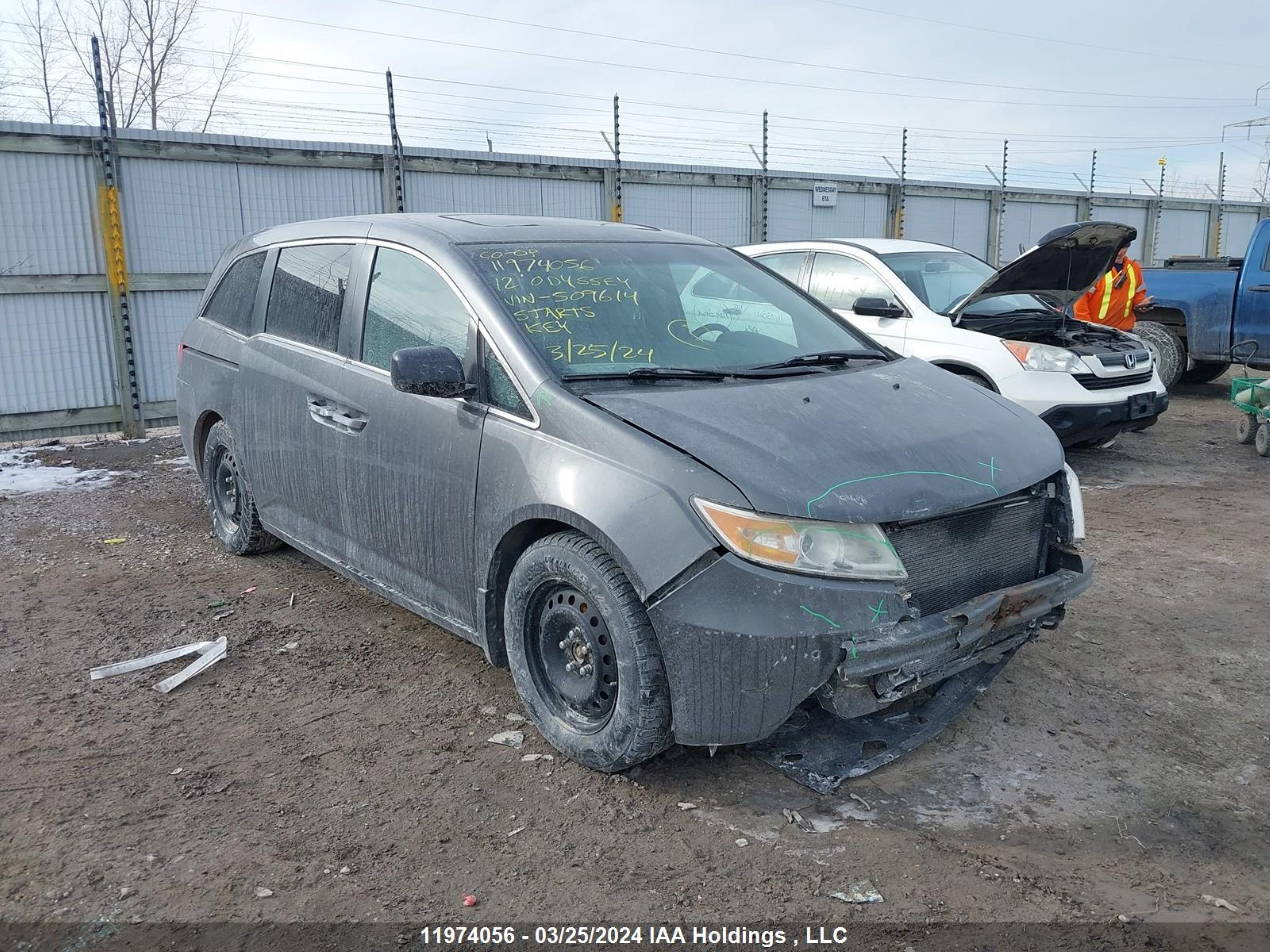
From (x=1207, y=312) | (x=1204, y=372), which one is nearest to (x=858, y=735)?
(x=1207, y=312)

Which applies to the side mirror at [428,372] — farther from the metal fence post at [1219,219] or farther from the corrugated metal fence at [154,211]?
the metal fence post at [1219,219]

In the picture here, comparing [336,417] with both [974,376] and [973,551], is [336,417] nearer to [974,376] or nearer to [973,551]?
[973,551]

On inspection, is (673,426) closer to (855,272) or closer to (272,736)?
(272,736)

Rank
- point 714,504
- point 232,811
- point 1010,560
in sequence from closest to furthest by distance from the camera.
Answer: point 714,504, point 232,811, point 1010,560

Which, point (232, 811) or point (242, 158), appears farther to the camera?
point (242, 158)

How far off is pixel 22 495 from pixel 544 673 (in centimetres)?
553

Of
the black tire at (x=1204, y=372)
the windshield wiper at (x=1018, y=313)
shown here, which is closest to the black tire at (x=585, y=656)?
the windshield wiper at (x=1018, y=313)

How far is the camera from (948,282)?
828 centimetres

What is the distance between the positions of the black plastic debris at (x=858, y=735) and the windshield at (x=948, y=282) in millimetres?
4816

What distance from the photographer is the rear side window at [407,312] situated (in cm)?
373

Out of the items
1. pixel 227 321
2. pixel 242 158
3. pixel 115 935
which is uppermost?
pixel 242 158

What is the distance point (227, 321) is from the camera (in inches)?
208

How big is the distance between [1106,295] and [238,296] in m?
8.11

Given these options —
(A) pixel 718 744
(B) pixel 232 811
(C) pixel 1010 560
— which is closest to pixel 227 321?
(B) pixel 232 811
